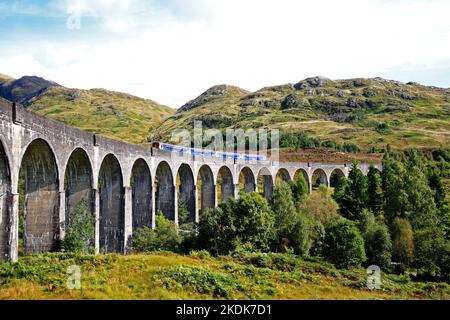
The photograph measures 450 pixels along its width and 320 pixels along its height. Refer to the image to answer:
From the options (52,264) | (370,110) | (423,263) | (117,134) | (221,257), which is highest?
(370,110)

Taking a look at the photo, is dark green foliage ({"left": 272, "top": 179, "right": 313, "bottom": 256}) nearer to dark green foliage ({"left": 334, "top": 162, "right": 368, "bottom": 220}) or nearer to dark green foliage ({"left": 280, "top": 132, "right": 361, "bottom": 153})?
dark green foliage ({"left": 334, "top": 162, "right": 368, "bottom": 220})

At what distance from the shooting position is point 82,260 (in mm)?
19938

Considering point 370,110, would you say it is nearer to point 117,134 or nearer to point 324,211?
point 117,134

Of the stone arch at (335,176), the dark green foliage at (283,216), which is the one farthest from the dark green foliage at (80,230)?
the stone arch at (335,176)

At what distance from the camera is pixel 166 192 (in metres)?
40.6

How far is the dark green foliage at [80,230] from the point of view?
23328mm

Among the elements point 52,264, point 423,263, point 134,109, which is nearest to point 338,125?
point 134,109

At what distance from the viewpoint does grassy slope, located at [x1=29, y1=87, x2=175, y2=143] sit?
145 meters

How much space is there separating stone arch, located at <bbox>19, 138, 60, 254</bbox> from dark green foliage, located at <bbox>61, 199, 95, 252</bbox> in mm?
800

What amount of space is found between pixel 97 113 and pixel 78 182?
14610 centimetres

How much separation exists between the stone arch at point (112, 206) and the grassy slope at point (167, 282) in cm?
953

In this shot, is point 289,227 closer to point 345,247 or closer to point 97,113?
point 345,247
